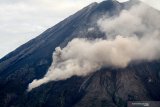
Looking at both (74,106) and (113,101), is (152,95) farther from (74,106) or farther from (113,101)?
(74,106)

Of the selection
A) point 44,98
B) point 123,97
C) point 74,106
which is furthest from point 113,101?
point 44,98

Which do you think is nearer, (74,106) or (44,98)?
(74,106)

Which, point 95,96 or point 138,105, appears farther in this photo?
point 95,96

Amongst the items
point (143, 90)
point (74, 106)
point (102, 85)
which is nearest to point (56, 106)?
point (74, 106)

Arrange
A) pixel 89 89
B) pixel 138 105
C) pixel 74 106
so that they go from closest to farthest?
pixel 138 105, pixel 74 106, pixel 89 89

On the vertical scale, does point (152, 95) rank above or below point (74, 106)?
below

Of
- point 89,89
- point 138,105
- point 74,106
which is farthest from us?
point 89,89

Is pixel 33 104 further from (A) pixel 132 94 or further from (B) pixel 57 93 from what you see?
(A) pixel 132 94

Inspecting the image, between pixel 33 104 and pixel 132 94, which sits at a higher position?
pixel 33 104

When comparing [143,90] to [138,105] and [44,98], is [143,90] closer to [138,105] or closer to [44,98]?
[138,105]
